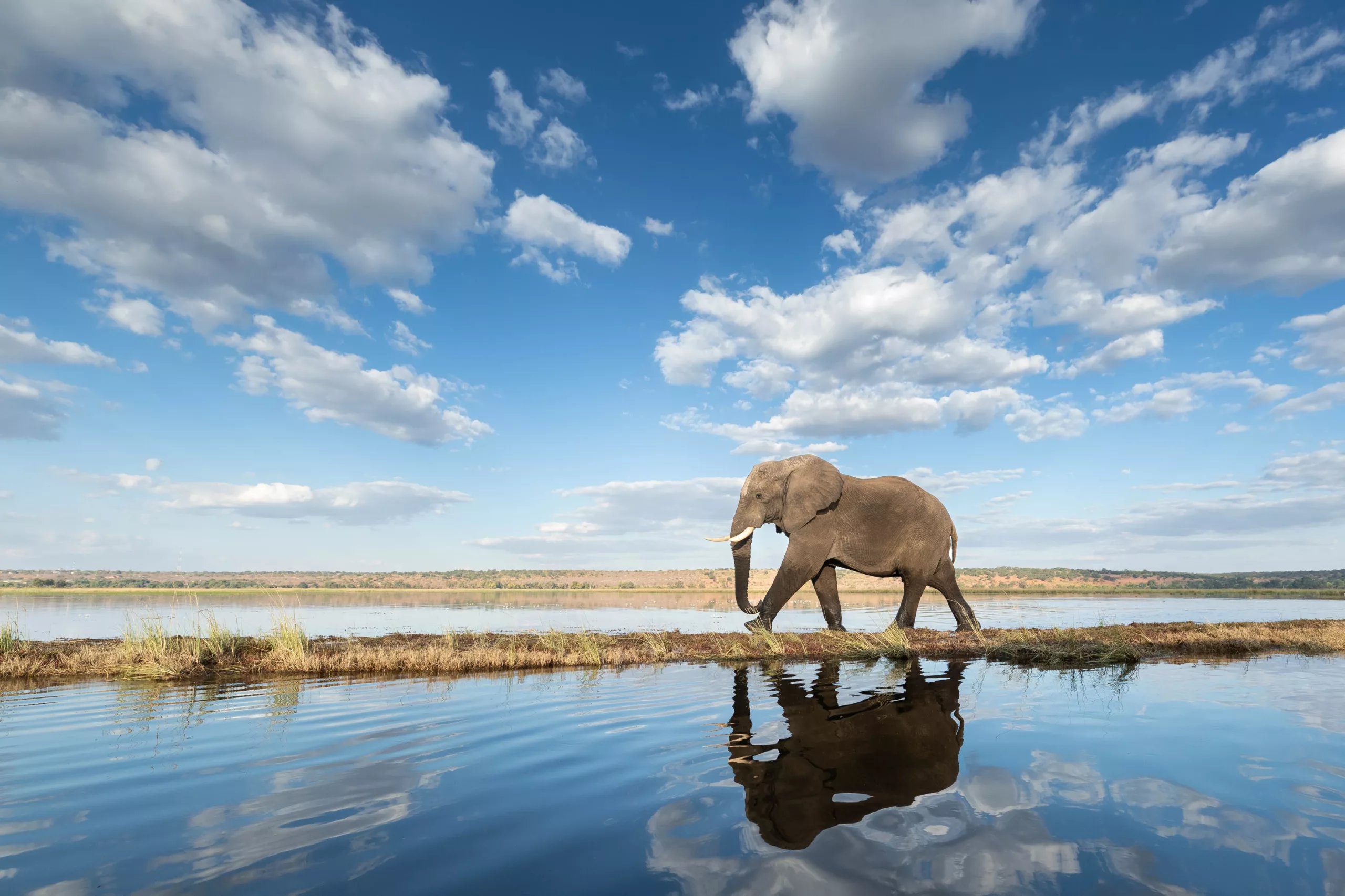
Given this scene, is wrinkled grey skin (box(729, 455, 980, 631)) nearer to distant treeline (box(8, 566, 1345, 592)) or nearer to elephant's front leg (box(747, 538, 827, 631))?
elephant's front leg (box(747, 538, 827, 631))

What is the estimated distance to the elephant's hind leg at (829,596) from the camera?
628 inches

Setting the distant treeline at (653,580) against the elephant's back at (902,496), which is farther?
the distant treeline at (653,580)

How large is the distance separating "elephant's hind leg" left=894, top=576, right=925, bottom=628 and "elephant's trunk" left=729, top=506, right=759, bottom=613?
3786mm

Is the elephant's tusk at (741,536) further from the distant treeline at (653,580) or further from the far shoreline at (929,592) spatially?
the distant treeline at (653,580)

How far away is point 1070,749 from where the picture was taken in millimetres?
5656

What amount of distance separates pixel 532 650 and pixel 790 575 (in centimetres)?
621

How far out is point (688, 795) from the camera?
457 cm

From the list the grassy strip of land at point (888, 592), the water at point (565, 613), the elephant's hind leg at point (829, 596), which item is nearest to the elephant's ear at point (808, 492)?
the elephant's hind leg at point (829, 596)

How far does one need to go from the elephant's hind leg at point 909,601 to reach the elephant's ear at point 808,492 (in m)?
3.08

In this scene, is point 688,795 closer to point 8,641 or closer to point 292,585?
point 8,641

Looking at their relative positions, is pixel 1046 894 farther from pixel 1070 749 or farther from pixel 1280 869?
pixel 1070 749

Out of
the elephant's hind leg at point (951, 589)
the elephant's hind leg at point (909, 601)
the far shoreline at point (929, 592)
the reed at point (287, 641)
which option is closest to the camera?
the reed at point (287, 641)

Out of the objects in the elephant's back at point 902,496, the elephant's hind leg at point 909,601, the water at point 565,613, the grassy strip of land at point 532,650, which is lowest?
the water at point 565,613

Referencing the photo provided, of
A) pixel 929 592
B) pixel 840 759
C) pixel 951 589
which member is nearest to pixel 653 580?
pixel 929 592
